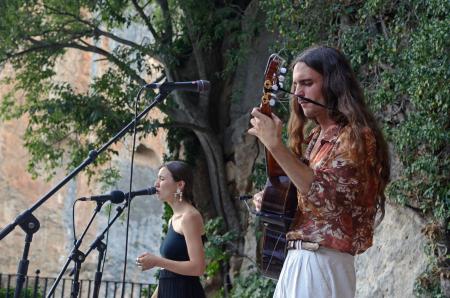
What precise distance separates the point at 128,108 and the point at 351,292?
24.8 feet

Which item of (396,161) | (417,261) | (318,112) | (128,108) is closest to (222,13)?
→ (128,108)

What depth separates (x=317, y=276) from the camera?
285 centimetres

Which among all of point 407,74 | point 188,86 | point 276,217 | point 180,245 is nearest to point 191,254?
point 180,245

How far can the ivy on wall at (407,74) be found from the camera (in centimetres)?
612

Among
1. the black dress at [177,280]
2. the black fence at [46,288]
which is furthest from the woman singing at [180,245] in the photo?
the black fence at [46,288]

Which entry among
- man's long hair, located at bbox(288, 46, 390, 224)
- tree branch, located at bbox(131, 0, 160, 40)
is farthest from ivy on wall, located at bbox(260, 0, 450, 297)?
man's long hair, located at bbox(288, 46, 390, 224)

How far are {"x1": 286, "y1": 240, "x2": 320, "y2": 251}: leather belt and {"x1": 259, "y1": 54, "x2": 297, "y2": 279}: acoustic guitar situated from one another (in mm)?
69

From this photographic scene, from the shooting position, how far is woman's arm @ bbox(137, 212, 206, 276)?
504 centimetres

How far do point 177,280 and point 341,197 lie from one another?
247cm

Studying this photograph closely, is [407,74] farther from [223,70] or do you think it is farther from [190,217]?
[223,70]

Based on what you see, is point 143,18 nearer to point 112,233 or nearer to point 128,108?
point 128,108

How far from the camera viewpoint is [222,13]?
10109 millimetres

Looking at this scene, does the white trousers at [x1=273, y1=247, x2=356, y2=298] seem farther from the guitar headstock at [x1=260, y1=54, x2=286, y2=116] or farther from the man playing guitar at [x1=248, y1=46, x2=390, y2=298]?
the guitar headstock at [x1=260, y1=54, x2=286, y2=116]

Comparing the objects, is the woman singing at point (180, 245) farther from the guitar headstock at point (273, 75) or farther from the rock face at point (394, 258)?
the rock face at point (394, 258)
